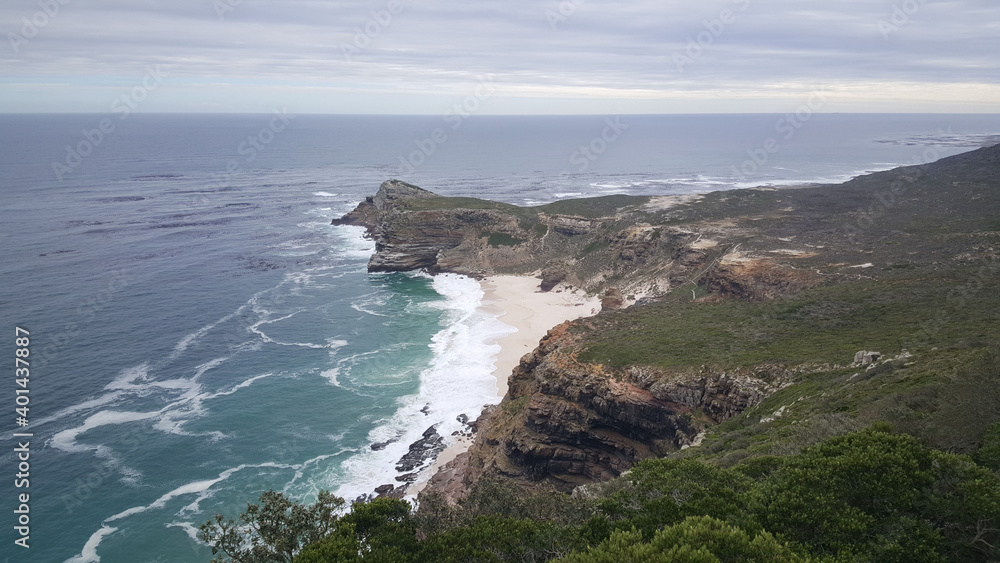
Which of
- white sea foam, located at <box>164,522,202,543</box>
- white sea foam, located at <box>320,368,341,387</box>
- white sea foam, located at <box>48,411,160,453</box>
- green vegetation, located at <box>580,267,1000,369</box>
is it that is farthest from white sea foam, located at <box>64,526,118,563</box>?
green vegetation, located at <box>580,267,1000,369</box>

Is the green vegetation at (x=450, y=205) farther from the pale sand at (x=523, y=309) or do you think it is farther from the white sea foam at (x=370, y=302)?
the white sea foam at (x=370, y=302)

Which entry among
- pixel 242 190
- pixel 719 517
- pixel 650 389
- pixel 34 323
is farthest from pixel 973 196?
pixel 242 190

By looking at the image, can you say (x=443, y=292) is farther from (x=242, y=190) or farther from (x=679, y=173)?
(x=679, y=173)

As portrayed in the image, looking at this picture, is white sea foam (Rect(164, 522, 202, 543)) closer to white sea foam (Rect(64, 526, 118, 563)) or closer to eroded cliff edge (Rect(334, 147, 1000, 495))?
white sea foam (Rect(64, 526, 118, 563))

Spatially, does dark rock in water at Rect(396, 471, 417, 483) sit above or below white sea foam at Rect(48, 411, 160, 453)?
below

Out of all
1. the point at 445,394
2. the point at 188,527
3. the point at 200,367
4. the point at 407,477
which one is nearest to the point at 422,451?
the point at 407,477

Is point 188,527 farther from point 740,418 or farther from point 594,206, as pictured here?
point 594,206
